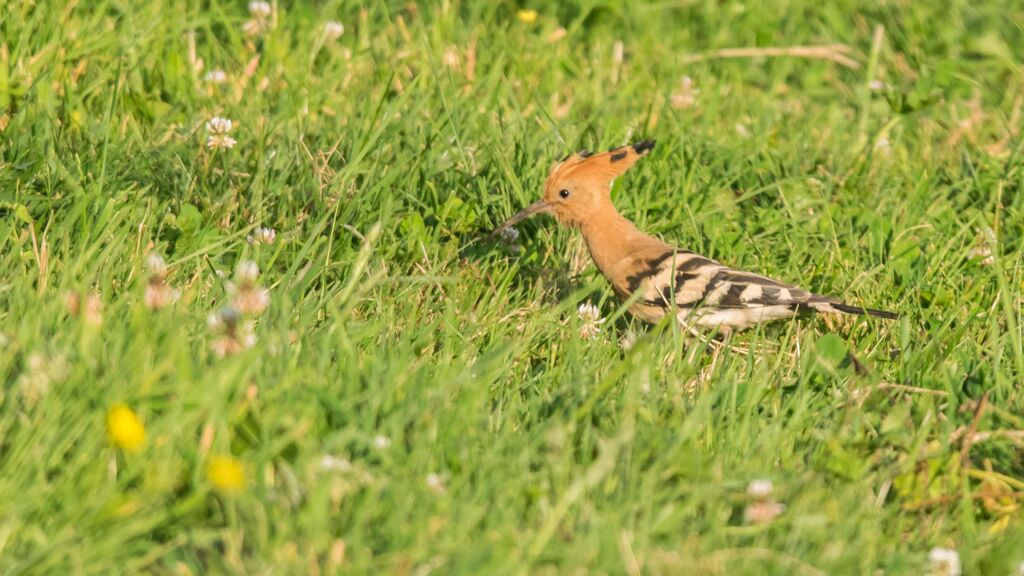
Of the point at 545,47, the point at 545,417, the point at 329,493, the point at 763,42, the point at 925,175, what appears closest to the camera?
the point at 329,493

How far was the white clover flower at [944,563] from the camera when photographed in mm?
3086

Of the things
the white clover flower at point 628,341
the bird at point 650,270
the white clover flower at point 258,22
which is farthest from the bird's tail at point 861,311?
the white clover flower at point 258,22

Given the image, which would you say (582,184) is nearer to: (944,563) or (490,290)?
(490,290)

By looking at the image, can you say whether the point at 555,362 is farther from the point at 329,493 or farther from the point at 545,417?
the point at 329,493

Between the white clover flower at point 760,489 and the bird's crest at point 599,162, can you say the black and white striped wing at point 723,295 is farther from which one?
the white clover flower at point 760,489

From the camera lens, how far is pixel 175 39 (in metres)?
5.58

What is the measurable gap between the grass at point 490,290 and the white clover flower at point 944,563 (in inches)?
3.6

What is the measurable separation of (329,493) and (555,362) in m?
1.52

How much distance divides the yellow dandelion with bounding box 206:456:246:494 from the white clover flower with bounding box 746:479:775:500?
1120 millimetres

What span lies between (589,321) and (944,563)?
63.2 inches

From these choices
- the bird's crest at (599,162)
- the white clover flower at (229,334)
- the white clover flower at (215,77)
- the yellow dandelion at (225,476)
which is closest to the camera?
the yellow dandelion at (225,476)

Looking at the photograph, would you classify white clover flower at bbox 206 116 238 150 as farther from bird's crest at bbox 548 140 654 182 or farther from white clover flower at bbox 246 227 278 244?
bird's crest at bbox 548 140 654 182

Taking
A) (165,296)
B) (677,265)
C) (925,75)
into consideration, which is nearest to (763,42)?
(925,75)

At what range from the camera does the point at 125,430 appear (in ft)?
9.22
